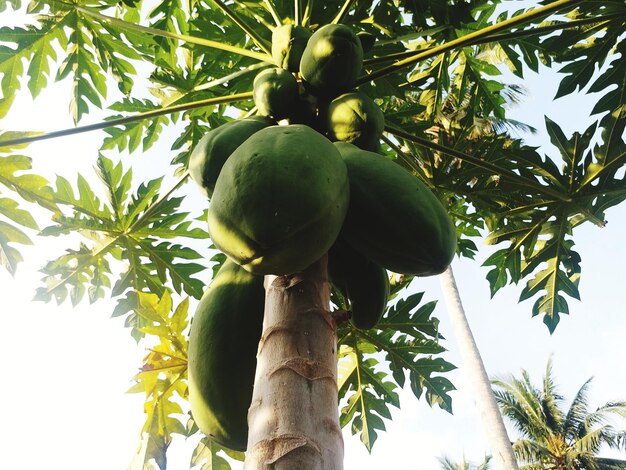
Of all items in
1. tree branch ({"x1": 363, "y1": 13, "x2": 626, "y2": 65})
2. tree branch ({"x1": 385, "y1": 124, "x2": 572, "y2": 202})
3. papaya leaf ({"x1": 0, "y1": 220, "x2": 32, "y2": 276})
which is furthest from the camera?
papaya leaf ({"x1": 0, "y1": 220, "x2": 32, "y2": 276})

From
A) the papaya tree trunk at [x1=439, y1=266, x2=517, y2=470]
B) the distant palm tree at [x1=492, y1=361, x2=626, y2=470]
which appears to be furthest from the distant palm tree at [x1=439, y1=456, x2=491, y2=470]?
the papaya tree trunk at [x1=439, y1=266, x2=517, y2=470]

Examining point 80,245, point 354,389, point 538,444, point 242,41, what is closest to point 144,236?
point 80,245

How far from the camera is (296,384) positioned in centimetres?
113

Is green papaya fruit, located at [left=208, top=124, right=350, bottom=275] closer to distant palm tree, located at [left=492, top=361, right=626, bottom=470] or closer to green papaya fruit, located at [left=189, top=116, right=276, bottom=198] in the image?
green papaya fruit, located at [left=189, top=116, right=276, bottom=198]

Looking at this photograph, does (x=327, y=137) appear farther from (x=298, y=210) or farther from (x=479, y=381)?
(x=479, y=381)

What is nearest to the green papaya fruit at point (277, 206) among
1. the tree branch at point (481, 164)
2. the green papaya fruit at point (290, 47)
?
the green papaya fruit at point (290, 47)

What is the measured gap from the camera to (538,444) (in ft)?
70.1

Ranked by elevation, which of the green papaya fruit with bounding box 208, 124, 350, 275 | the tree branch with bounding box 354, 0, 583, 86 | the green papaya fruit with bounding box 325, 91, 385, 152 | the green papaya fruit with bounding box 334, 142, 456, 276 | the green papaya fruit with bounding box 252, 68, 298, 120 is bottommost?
the green papaya fruit with bounding box 208, 124, 350, 275

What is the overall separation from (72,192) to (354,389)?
73.9 inches

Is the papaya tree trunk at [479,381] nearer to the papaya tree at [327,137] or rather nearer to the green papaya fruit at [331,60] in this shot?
the papaya tree at [327,137]

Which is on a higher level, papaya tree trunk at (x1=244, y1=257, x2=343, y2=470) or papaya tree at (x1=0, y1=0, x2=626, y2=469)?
papaya tree at (x1=0, y1=0, x2=626, y2=469)

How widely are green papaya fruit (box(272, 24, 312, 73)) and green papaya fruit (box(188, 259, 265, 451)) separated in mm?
961

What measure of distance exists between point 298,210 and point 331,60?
0.84 m

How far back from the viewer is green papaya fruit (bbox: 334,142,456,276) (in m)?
1.53
